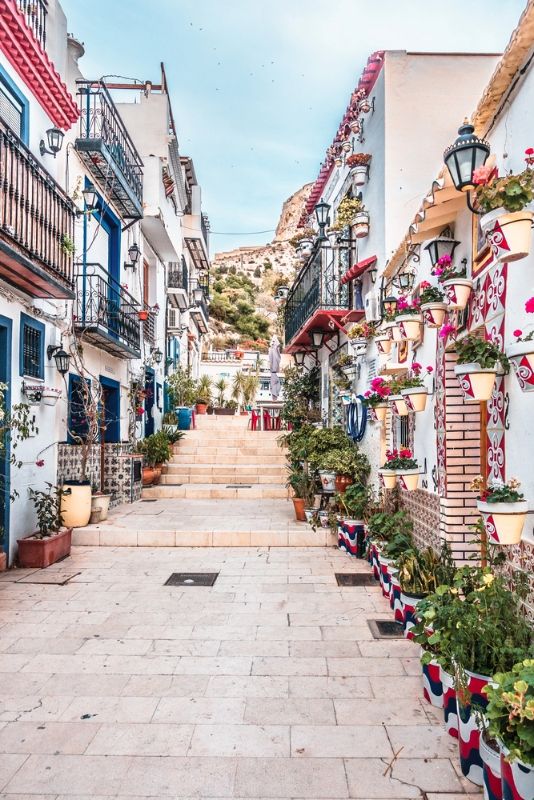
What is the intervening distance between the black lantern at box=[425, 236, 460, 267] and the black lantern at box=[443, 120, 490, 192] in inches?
46.4

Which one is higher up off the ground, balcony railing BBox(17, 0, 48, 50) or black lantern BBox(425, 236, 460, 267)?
balcony railing BBox(17, 0, 48, 50)

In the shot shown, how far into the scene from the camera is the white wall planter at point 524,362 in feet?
8.92

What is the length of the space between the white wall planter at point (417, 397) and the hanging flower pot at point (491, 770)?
9.86 feet

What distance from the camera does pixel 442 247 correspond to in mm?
4812

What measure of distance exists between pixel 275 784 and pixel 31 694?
6.22 feet

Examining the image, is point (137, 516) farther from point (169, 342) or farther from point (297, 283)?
point (169, 342)

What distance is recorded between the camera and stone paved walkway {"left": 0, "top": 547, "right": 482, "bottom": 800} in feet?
9.36

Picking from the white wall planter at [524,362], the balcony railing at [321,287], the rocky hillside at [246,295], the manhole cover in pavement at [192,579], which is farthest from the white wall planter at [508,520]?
the rocky hillside at [246,295]

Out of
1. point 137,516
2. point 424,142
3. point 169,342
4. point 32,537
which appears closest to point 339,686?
point 32,537

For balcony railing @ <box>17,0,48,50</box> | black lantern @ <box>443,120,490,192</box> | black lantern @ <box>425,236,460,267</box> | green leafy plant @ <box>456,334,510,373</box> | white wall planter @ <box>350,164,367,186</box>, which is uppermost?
balcony railing @ <box>17,0,48,50</box>

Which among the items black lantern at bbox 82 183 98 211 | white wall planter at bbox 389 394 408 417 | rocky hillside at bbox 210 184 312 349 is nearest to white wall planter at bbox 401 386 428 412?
white wall planter at bbox 389 394 408 417

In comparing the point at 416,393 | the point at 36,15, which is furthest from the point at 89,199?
the point at 416,393

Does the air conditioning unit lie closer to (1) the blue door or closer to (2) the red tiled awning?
(2) the red tiled awning

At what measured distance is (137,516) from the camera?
9.85 meters
